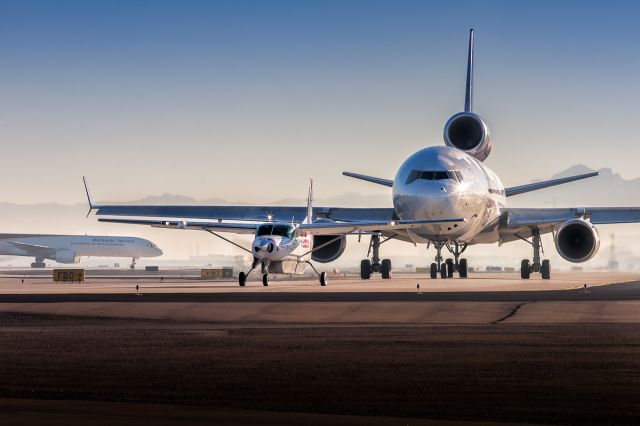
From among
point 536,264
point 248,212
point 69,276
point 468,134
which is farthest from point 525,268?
point 69,276

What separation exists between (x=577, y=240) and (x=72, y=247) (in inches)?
3815

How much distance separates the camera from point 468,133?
56.6 meters

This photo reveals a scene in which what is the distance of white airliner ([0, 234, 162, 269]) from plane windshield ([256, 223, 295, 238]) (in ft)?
264

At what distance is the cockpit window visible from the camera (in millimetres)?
47688

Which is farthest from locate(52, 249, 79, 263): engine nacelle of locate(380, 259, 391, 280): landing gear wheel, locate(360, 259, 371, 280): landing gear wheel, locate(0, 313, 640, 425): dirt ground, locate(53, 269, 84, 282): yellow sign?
locate(0, 313, 640, 425): dirt ground

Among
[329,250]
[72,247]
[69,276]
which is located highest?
[72,247]

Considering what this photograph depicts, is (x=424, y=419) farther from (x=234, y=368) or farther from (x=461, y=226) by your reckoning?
(x=461, y=226)

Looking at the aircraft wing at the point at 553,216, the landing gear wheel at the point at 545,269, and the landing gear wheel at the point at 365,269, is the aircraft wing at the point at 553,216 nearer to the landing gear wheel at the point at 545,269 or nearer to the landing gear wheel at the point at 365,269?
the landing gear wheel at the point at 545,269

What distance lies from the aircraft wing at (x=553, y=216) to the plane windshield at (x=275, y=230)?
14.9m

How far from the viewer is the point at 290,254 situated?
146 ft

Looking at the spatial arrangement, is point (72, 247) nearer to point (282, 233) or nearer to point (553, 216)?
point (553, 216)

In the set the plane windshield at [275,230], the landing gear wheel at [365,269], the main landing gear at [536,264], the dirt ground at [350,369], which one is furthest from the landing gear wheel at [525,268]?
the dirt ground at [350,369]

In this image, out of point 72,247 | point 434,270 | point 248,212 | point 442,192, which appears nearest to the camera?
point 442,192

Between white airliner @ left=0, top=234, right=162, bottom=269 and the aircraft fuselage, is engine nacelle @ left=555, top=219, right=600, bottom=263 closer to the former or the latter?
the aircraft fuselage
